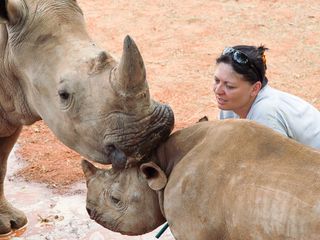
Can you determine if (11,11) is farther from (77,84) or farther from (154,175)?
(154,175)

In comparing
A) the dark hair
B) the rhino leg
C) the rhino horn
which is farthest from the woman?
the rhino leg

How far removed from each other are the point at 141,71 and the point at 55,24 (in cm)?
85

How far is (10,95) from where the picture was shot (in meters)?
5.11

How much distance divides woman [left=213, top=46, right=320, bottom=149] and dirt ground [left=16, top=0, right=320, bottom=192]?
2537 millimetres

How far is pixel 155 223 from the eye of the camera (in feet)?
12.9

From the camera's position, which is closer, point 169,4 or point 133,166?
point 133,166

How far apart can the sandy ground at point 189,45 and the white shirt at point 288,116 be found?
259cm

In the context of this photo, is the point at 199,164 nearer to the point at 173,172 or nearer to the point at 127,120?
the point at 173,172

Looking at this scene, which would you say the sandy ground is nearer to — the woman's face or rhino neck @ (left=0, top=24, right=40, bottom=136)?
rhino neck @ (left=0, top=24, right=40, bottom=136)

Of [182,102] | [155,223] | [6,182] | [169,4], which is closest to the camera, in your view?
[155,223]

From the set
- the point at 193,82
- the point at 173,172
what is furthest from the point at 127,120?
the point at 193,82

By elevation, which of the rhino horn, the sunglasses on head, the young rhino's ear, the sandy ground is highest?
the rhino horn

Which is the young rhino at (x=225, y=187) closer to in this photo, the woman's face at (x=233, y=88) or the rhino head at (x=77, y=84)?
the rhino head at (x=77, y=84)

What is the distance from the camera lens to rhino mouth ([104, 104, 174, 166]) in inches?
157
